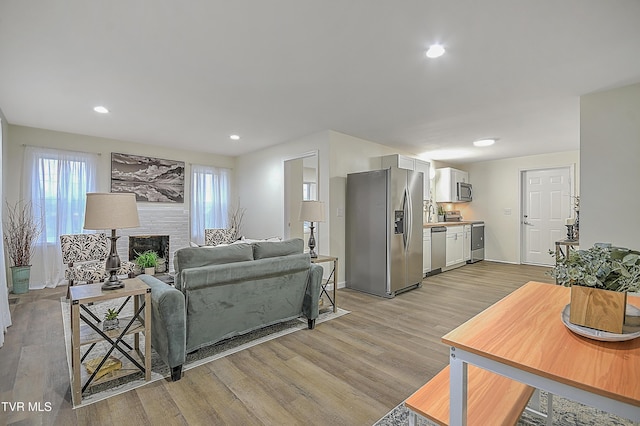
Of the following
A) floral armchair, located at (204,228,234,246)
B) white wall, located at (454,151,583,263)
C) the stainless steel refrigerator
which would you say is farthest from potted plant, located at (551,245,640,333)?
white wall, located at (454,151,583,263)

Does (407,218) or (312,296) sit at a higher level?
(407,218)

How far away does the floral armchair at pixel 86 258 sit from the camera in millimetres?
3639

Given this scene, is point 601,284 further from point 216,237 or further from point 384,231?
point 216,237

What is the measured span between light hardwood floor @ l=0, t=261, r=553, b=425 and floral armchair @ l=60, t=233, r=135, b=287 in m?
0.50

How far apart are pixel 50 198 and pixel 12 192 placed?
42 centimetres

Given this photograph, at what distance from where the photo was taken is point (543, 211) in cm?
618

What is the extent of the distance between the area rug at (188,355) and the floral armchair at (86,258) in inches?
15.1

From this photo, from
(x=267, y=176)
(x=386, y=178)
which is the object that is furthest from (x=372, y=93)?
A: (x=267, y=176)

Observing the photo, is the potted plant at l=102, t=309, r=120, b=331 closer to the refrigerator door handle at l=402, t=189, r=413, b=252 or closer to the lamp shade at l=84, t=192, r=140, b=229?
the lamp shade at l=84, t=192, r=140, b=229

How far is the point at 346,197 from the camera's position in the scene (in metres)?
4.67

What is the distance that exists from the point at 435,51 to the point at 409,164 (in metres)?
3.51

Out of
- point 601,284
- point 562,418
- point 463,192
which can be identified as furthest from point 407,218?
point 463,192

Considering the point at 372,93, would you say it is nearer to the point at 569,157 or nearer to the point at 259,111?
the point at 259,111

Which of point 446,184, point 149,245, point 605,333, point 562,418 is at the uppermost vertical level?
point 446,184
